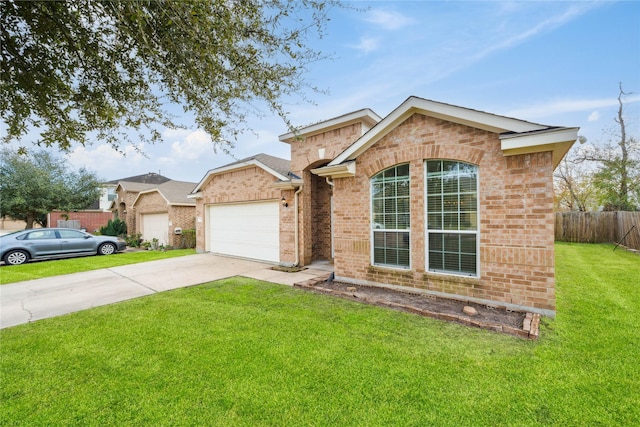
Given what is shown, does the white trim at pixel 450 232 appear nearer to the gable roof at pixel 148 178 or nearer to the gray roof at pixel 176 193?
the gray roof at pixel 176 193

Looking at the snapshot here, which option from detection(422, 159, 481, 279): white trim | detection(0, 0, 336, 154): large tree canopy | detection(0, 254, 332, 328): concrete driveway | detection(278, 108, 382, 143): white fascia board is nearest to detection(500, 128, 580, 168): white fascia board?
detection(422, 159, 481, 279): white trim

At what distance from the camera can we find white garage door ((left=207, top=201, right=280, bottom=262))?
10.6m

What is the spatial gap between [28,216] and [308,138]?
27.2m

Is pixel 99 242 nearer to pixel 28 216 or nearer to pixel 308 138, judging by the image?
pixel 308 138

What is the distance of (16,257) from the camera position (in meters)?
10.8

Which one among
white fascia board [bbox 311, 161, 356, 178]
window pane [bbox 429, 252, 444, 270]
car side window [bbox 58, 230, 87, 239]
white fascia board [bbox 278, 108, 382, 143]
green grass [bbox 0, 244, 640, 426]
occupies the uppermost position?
white fascia board [bbox 278, 108, 382, 143]

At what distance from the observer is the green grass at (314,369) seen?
2.58 meters

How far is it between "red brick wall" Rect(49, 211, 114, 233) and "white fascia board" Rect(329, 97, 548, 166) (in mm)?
26688

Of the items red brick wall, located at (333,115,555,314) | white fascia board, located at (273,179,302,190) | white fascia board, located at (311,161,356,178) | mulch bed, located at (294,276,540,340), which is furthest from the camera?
white fascia board, located at (273,179,302,190)

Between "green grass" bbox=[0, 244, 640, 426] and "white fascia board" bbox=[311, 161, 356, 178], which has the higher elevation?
"white fascia board" bbox=[311, 161, 356, 178]

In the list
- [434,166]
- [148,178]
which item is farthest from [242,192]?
[148,178]

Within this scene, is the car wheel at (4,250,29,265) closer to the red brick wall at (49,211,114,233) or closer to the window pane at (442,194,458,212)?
the red brick wall at (49,211,114,233)

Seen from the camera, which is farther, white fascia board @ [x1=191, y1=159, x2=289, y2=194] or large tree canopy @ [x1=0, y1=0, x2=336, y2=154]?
white fascia board @ [x1=191, y1=159, x2=289, y2=194]

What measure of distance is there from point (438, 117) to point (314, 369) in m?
5.19
